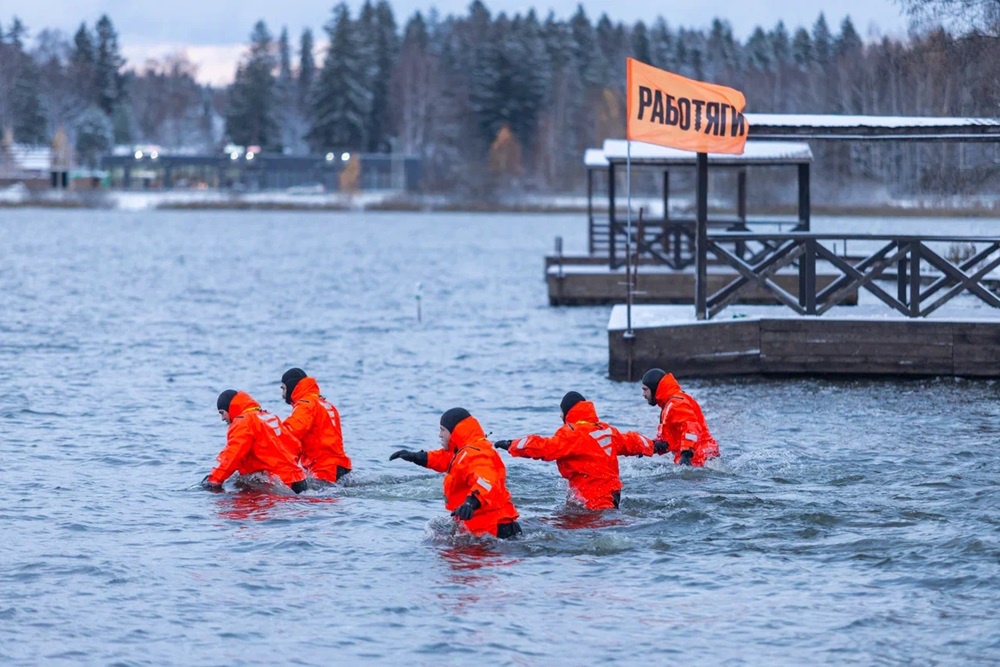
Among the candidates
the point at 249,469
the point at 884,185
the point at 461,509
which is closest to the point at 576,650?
the point at 461,509

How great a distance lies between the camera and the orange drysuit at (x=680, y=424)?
1410 centimetres

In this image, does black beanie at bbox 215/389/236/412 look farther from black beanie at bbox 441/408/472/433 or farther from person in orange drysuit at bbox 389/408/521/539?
black beanie at bbox 441/408/472/433

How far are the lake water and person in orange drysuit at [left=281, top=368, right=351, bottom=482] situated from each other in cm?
25

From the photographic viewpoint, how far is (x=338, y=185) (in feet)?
447

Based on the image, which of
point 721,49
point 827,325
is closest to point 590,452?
point 827,325

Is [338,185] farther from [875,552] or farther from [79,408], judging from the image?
[875,552]

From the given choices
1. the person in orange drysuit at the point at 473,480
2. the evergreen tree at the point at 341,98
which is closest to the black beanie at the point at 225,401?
the person in orange drysuit at the point at 473,480

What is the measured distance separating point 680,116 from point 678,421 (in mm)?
6538

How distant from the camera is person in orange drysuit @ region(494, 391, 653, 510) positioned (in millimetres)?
12438

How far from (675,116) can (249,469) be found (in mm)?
8303

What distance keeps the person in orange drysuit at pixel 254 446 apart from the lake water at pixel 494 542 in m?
0.23

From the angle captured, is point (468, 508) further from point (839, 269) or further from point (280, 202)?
point (280, 202)

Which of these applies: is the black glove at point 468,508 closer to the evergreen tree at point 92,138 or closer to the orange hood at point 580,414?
the orange hood at point 580,414

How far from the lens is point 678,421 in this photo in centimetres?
1410
